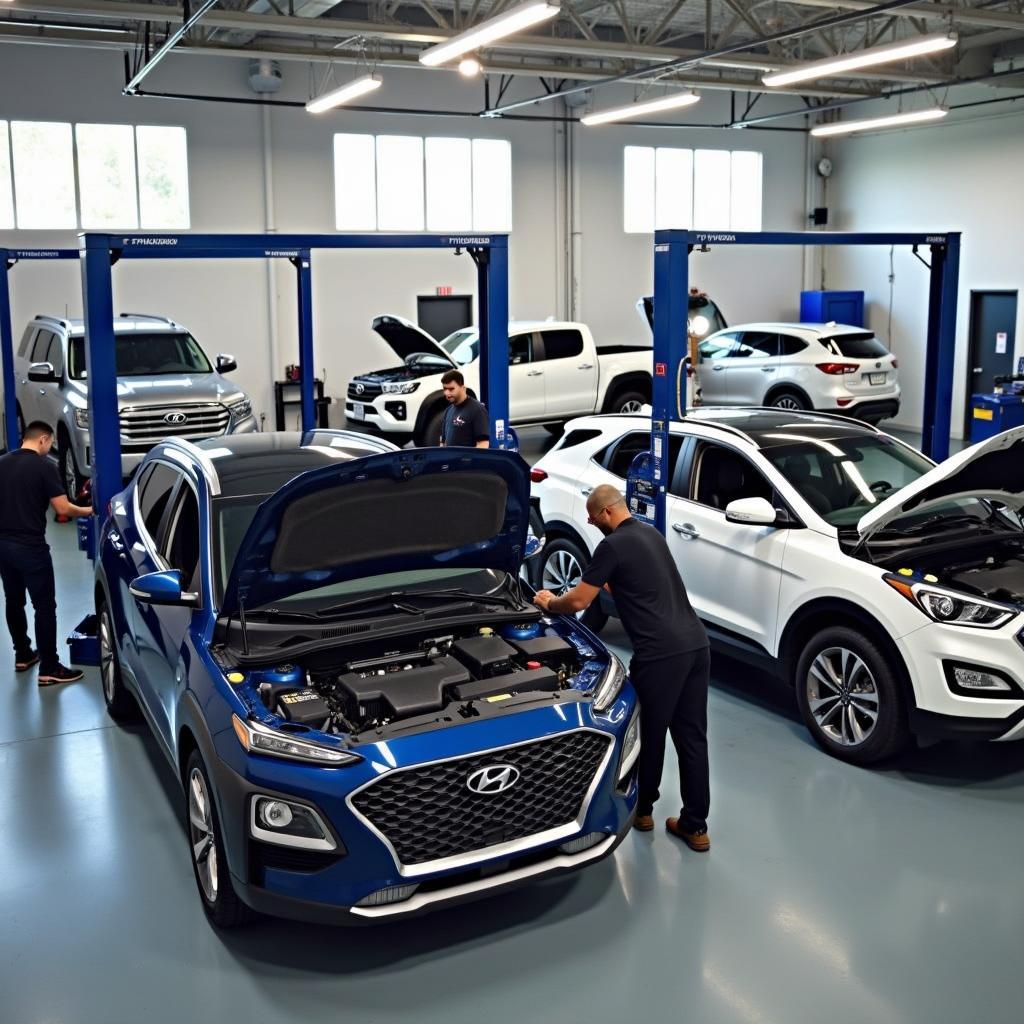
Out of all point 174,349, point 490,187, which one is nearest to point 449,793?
point 174,349

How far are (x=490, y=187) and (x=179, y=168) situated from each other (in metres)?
5.16

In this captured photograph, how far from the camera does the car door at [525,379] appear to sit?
16.3m

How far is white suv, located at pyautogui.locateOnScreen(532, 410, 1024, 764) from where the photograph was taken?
546 cm

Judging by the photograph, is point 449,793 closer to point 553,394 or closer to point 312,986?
point 312,986

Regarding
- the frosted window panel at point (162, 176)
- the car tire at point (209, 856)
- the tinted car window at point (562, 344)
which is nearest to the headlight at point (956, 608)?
the car tire at point (209, 856)

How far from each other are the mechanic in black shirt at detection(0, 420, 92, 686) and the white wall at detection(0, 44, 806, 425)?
36.5ft

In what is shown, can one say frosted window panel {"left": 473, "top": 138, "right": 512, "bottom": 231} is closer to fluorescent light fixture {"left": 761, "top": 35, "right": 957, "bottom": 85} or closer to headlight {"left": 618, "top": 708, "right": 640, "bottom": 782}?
fluorescent light fixture {"left": 761, "top": 35, "right": 957, "bottom": 85}

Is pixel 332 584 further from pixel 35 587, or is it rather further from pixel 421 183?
pixel 421 183

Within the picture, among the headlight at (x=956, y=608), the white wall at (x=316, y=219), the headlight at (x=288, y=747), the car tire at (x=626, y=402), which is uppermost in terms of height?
the white wall at (x=316, y=219)

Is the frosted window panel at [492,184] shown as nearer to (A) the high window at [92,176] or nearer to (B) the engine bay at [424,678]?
(A) the high window at [92,176]

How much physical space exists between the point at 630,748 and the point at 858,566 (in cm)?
197

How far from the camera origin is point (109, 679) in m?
6.70

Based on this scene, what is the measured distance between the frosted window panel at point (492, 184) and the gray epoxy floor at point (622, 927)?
50.2 ft

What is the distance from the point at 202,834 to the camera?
4.57 m
